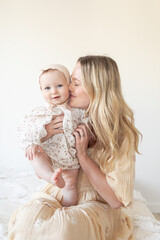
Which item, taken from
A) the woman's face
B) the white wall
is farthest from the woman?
the white wall

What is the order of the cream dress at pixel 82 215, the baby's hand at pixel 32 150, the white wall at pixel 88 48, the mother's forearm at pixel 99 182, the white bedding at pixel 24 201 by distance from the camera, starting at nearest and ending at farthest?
the cream dress at pixel 82 215, the baby's hand at pixel 32 150, the mother's forearm at pixel 99 182, the white bedding at pixel 24 201, the white wall at pixel 88 48

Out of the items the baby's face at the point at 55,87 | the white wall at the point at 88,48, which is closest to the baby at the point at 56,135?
the baby's face at the point at 55,87

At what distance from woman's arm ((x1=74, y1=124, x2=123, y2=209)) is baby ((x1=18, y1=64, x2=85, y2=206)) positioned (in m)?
0.03

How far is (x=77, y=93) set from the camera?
134 centimetres

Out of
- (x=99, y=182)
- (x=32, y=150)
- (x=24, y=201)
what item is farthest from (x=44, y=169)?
(x=24, y=201)

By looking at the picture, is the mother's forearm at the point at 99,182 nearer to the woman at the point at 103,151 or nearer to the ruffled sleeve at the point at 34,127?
the woman at the point at 103,151

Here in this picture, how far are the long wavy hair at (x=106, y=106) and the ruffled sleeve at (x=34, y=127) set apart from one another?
24cm

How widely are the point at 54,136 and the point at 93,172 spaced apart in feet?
0.88

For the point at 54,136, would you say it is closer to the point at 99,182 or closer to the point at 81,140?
the point at 81,140

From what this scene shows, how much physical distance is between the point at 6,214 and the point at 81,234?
29.1 inches

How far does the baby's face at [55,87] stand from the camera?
52.1 inches

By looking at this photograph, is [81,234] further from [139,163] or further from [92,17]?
[92,17]

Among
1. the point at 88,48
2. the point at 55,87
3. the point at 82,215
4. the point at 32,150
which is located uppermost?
the point at 88,48

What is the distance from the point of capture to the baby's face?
4.34 feet
